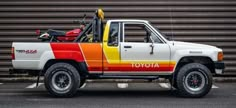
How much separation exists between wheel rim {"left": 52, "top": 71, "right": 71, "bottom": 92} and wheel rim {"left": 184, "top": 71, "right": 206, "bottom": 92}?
9.00ft

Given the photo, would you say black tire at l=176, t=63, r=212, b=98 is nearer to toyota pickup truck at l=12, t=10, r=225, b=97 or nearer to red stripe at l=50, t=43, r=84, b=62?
toyota pickup truck at l=12, t=10, r=225, b=97

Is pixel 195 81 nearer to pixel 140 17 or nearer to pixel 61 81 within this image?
pixel 61 81

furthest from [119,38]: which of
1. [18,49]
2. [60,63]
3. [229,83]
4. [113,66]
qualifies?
[229,83]

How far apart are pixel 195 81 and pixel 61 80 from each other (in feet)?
10.3

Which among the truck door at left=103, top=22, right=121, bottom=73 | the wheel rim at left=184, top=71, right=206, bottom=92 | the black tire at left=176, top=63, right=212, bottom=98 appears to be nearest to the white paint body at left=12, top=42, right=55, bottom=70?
the truck door at left=103, top=22, right=121, bottom=73

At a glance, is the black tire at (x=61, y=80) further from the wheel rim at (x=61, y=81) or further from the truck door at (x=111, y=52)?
the truck door at (x=111, y=52)

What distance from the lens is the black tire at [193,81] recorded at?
1127cm

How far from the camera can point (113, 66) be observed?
11.3 m

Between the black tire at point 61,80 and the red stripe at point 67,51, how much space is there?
0.72 ft

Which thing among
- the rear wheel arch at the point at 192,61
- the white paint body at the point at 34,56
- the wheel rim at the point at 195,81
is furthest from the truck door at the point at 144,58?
the white paint body at the point at 34,56

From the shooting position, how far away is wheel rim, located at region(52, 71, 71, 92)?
1123 centimetres

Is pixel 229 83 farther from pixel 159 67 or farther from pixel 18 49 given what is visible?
pixel 18 49

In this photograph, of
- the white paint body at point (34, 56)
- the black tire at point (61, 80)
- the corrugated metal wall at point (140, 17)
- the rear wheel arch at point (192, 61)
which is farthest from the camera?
the corrugated metal wall at point (140, 17)

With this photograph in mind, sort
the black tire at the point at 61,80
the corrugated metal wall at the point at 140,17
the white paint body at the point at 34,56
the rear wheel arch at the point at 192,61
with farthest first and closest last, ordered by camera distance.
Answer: the corrugated metal wall at the point at 140,17, the rear wheel arch at the point at 192,61, the white paint body at the point at 34,56, the black tire at the point at 61,80
